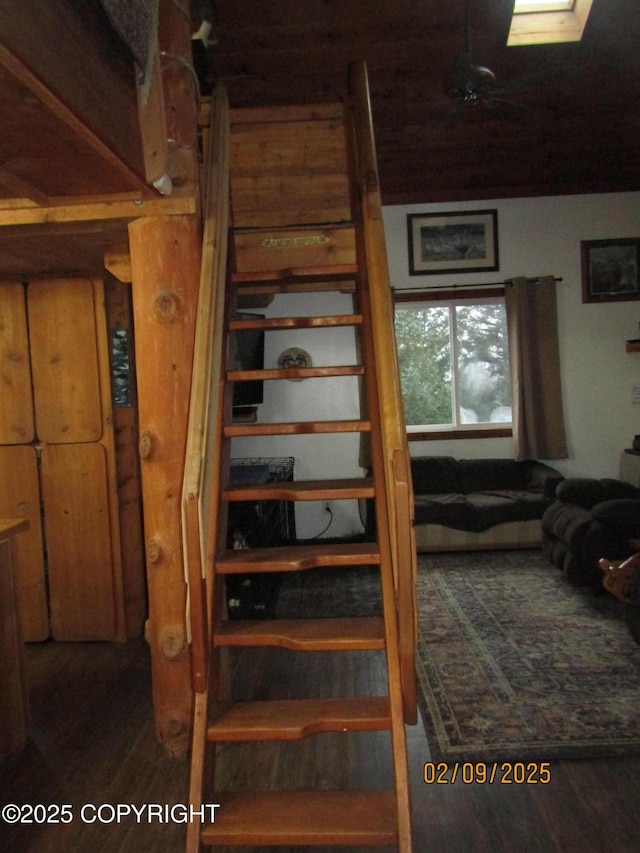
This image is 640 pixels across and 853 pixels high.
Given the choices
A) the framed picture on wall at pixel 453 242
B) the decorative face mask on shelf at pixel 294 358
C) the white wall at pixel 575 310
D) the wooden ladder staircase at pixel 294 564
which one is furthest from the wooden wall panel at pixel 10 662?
the framed picture on wall at pixel 453 242

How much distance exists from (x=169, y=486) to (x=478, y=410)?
392 cm

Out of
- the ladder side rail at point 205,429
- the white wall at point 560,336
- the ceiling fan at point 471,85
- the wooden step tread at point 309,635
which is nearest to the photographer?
the ladder side rail at point 205,429

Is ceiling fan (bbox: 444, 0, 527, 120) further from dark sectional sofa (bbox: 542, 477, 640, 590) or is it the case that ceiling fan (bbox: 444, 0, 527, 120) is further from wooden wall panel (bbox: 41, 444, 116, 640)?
wooden wall panel (bbox: 41, 444, 116, 640)

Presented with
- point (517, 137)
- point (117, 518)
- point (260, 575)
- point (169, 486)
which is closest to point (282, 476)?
point (260, 575)

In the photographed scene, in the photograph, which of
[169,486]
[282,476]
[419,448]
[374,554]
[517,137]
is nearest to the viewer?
[374,554]

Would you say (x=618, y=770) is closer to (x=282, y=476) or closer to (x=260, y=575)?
(x=260, y=575)

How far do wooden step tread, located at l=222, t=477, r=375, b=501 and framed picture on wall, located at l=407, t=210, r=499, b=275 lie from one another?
370cm

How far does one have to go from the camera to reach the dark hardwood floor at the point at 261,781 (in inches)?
74.5

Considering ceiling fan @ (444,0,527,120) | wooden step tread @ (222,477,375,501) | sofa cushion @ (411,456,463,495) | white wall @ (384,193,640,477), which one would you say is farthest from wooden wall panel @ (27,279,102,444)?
white wall @ (384,193,640,477)

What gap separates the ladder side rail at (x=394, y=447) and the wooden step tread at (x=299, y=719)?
0.38ft

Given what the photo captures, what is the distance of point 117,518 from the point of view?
3477 millimetres

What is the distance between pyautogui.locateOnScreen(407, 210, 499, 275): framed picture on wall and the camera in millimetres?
5461

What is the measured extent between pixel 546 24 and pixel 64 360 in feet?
12.8

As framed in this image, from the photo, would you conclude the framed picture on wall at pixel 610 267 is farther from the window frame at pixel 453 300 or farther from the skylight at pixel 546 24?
the skylight at pixel 546 24
